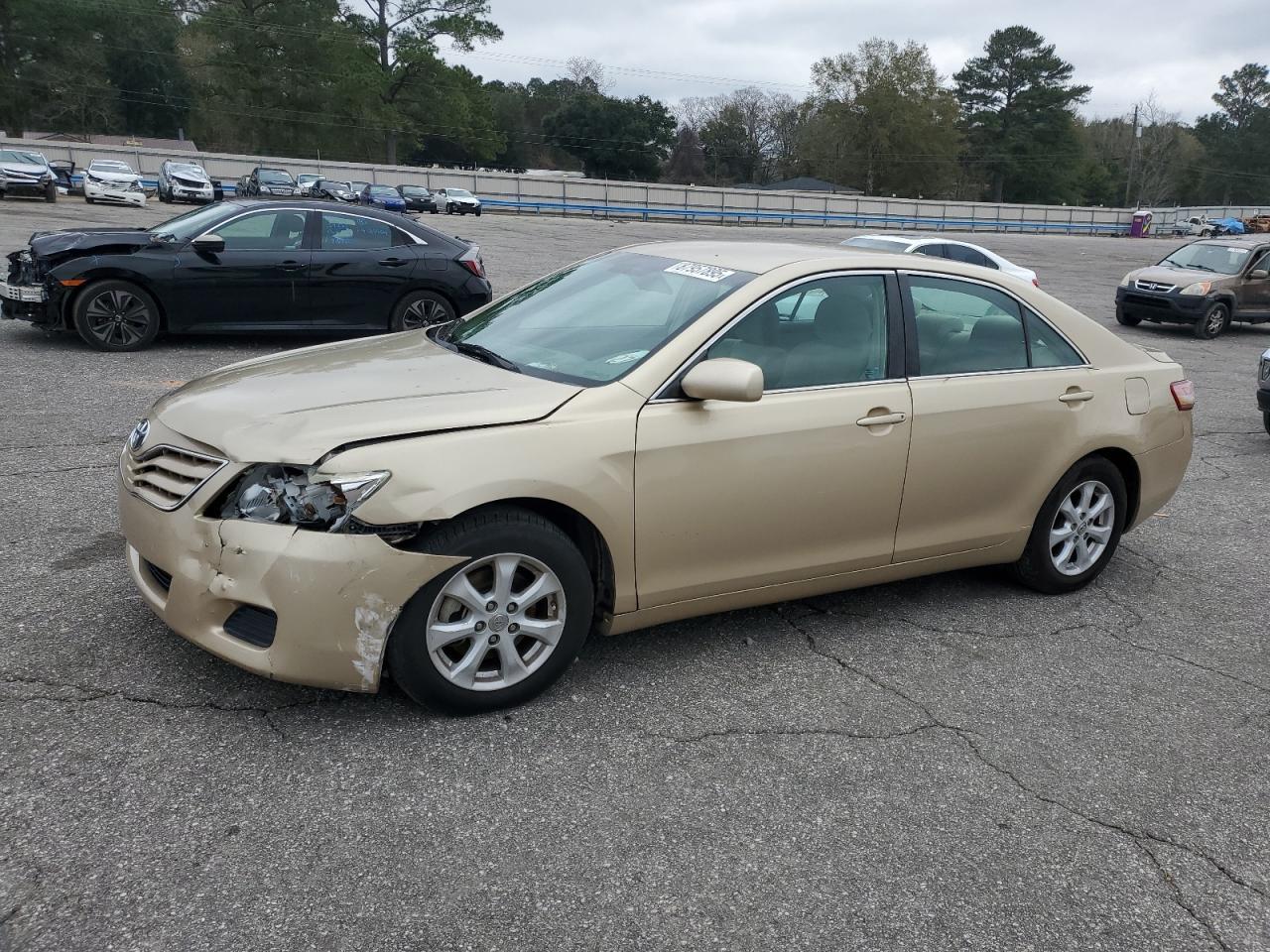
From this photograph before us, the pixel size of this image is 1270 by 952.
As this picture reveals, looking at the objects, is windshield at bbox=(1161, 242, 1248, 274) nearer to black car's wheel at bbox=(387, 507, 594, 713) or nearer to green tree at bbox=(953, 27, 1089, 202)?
black car's wheel at bbox=(387, 507, 594, 713)

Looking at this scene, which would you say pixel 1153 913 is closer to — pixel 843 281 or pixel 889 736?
pixel 889 736

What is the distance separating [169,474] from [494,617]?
1.21 metres

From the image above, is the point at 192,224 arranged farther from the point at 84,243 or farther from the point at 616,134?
the point at 616,134

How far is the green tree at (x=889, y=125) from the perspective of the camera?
3782 inches

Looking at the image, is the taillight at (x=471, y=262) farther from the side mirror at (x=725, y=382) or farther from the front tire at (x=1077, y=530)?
the side mirror at (x=725, y=382)

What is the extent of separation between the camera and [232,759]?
3.21 metres

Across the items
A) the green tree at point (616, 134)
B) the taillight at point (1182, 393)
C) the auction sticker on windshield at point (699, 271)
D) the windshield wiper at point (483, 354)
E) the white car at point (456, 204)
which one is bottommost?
the taillight at point (1182, 393)

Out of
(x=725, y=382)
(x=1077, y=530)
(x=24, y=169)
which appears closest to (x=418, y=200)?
(x=24, y=169)

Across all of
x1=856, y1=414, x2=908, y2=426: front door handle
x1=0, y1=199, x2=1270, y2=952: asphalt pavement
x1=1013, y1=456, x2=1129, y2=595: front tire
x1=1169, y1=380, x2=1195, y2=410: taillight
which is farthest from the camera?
x1=1169, y1=380, x2=1195, y2=410: taillight

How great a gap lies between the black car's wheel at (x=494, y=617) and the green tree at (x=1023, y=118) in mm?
108847

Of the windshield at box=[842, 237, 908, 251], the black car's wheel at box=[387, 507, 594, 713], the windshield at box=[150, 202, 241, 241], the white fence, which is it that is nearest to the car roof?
the black car's wheel at box=[387, 507, 594, 713]

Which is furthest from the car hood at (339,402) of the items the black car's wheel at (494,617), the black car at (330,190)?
the black car at (330,190)

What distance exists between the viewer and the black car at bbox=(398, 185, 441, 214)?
42781 mm

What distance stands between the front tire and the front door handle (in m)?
1.08
